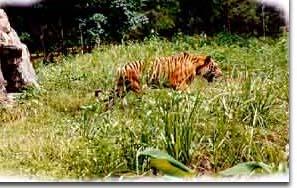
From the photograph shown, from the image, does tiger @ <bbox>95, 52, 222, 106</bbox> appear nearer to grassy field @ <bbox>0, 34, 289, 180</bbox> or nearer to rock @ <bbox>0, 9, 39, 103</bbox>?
grassy field @ <bbox>0, 34, 289, 180</bbox>

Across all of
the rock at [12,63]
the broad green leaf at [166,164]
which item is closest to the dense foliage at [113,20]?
the rock at [12,63]

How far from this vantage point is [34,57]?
2553mm

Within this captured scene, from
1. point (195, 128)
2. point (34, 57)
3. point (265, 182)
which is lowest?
point (265, 182)

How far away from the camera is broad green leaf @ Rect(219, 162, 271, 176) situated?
2.37 meters

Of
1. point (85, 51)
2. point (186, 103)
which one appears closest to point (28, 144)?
point (85, 51)

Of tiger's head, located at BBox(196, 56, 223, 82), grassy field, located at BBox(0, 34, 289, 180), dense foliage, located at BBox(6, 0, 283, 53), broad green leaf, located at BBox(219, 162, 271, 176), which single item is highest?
dense foliage, located at BBox(6, 0, 283, 53)

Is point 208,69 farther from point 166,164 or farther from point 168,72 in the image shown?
point 166,164

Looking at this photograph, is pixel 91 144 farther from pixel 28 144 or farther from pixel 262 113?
pixel 262 113

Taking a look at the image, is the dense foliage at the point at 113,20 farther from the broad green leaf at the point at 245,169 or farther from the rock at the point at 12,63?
the broad green leaf at the point at 245,169

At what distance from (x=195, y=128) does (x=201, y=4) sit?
0.37 m

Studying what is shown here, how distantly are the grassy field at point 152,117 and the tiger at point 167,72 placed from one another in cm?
2

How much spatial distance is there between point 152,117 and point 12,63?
466mm

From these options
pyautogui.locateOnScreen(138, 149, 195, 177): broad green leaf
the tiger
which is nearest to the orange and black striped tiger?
the tiger

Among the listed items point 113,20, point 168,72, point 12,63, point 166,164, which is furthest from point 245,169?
point 12,63
